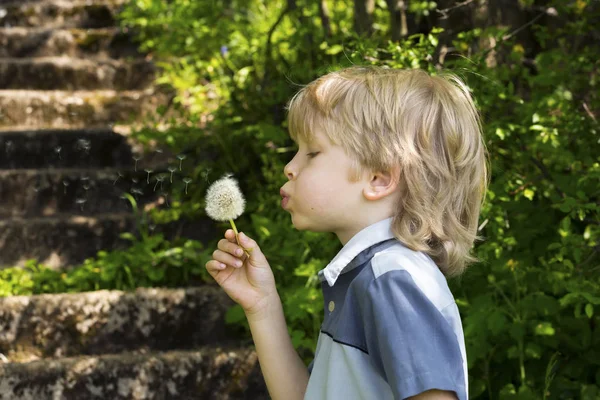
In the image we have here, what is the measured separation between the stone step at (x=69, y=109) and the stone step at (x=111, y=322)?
5.82ft

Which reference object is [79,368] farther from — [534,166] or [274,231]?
[534,166]

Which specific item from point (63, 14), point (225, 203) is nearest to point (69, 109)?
point (63, 14)

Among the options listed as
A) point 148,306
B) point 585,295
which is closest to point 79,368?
point 148,306

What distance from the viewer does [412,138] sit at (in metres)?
1.47

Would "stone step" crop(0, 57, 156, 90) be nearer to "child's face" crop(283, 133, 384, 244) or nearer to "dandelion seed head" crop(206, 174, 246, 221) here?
"dandelion seed head" crop(206, 174, 246, 221)

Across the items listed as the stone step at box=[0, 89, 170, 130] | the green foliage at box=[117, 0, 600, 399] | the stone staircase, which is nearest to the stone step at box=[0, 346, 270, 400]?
the stone staircase

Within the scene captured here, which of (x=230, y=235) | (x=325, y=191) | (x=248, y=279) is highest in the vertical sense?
(x=325, y=191)

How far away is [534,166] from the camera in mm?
2922

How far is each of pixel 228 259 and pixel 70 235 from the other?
2391mm

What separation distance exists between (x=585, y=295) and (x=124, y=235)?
2151 mm

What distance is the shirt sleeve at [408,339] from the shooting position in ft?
4.16

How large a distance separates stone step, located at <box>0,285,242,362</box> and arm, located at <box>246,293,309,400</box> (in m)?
1.57

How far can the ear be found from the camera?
1.46 meters

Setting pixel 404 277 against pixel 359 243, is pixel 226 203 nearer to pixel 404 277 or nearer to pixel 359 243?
pixel 359 243
